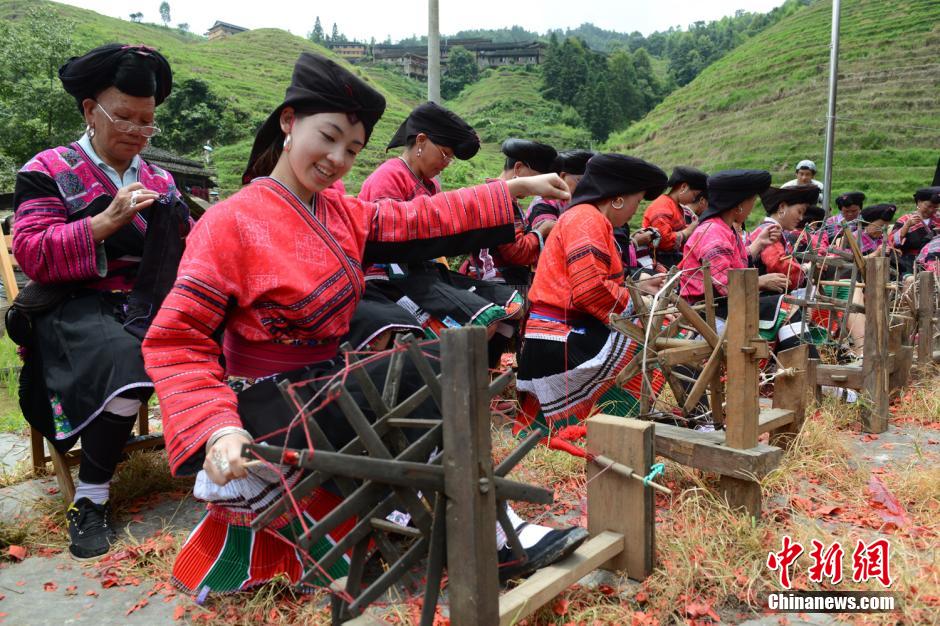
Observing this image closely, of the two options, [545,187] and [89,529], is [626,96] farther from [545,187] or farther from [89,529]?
[89,529]

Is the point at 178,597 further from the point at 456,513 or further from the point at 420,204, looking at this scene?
the point at 420,204

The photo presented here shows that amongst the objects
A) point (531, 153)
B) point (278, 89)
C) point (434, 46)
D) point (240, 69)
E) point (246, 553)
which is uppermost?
point (240, 69)

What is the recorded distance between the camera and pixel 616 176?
3619 millimetres

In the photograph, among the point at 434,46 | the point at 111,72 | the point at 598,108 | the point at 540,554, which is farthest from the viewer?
the point at 598,108

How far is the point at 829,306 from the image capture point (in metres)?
4.29

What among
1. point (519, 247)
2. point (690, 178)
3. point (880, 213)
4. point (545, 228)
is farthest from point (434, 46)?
point (880, 213)

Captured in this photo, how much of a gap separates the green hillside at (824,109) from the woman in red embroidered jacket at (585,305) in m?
25.5

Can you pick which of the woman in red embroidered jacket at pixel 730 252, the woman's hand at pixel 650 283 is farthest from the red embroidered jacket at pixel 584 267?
the woman in red embroidered jacket at pixel 730 252

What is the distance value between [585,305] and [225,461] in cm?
222

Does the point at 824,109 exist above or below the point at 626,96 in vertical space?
below

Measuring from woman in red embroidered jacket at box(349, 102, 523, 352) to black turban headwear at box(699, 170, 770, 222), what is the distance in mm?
1835

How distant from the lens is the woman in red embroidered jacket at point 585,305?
3.49 meters

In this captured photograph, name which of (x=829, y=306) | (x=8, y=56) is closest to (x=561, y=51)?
(x=8, y=56)

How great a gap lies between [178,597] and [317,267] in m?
1.20
